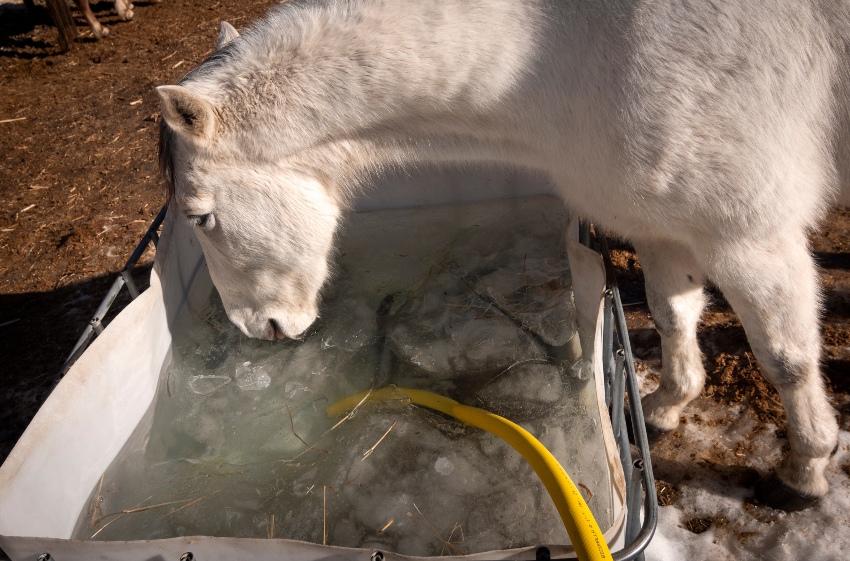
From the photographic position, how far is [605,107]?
1832 millimetres

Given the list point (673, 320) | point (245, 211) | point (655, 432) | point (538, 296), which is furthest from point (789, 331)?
point (245, 211)

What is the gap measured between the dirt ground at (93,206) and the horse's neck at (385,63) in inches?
29.0

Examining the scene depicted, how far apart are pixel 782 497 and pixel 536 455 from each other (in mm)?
1224

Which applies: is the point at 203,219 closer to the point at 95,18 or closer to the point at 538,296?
the point at 538,296

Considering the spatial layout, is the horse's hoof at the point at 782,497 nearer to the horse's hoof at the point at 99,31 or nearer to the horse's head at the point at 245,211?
the horse's head at the point at 245,211

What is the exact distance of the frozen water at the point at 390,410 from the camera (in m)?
2.21

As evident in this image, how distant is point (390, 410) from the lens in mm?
2723

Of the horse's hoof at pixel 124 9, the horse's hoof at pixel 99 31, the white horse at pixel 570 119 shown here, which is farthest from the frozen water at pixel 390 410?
the horse's hoof at pixel 124 9

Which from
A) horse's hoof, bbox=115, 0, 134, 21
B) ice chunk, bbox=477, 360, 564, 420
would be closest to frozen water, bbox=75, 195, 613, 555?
ice chunk, bbox=477, 360, 564, 420

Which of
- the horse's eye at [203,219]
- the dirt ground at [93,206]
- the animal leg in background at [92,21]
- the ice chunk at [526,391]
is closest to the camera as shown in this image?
the horse's eye at [203,219]

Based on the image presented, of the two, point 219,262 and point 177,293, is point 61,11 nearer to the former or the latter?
point 177,293

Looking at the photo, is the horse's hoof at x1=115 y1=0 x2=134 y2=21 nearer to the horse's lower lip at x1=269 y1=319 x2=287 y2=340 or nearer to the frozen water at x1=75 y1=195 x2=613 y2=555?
the frozen water at x1=75 y1=195 x2=613 y2=555

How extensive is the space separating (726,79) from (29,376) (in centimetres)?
382

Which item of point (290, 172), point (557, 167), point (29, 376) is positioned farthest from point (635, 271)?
point (29, 376)
